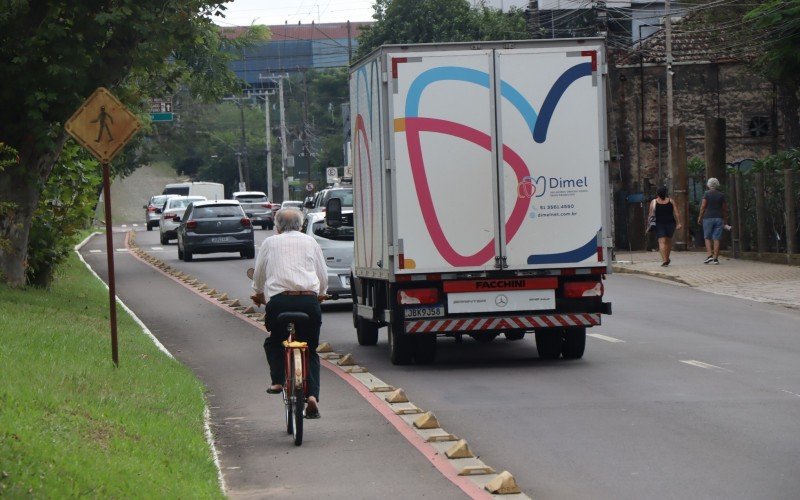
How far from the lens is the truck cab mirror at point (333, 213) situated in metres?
17.3

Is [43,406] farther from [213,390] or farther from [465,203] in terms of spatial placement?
[465,203]

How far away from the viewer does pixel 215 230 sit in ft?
125

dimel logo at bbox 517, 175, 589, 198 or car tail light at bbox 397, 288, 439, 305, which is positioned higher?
dimel logo at bbox 517, 175, 589, 198

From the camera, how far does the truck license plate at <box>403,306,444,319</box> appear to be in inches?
562

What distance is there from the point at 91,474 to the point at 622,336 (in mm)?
11085

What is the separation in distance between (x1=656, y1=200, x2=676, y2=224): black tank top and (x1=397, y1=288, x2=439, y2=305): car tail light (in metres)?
15.3

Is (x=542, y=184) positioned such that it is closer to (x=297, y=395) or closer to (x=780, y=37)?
(x=297, y=395)

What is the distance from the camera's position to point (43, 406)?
9.39 meters

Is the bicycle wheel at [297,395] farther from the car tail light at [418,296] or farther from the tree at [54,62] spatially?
the tree at [54,62]

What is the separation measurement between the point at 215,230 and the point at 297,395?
1120 inches

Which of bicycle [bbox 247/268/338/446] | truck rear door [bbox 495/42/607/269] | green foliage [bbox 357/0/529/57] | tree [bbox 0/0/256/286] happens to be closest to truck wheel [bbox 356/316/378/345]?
truck rear door [bbox 495/42/607/269]

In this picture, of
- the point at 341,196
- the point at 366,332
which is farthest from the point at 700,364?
the point at 341,196

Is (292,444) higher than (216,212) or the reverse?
the reverse

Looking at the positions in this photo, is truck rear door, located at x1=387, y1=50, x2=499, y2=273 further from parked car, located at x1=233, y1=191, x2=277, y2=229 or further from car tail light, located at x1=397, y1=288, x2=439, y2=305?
parked car, located at x1=233, y1=191, x2=277, y2=229
